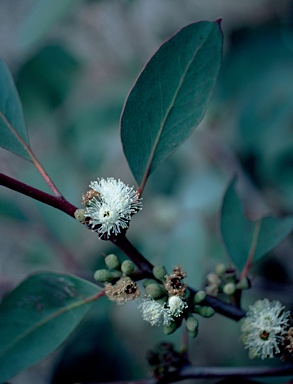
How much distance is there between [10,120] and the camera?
2.88ft

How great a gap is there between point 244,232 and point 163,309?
1.34 feet

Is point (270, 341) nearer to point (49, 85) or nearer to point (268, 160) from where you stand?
point (268, 160)

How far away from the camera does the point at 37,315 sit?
0.90 metres

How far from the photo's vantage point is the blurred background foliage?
179 centimetres

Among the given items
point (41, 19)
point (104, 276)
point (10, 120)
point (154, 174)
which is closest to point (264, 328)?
point (104, 276)

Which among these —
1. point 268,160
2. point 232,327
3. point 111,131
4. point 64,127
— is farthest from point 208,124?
point 232,327

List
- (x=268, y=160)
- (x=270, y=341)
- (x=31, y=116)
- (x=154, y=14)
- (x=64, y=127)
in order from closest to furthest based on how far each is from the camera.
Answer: (x=270, y=341) < (x=268, y=160) < (x=31, y=116) < (x=64, y=127) < (x=154, y=14)

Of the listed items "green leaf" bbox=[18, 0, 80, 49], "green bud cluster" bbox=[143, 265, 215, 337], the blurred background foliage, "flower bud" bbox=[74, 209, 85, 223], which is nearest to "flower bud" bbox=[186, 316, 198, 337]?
"green bud cluster" bbox=[143, 265, 215, 337]

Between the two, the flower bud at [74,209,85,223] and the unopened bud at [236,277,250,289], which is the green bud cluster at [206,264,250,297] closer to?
the unopened bud at [236,277,250,289]

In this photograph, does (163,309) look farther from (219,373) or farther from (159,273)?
(219,373)

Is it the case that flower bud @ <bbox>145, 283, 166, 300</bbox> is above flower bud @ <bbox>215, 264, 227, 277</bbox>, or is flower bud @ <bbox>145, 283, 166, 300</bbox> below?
below

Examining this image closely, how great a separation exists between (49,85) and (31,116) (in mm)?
178

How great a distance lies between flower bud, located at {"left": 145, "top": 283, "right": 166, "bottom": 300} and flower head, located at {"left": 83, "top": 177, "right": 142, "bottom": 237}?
10cm

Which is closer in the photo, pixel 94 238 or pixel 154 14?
pixel 94 238
